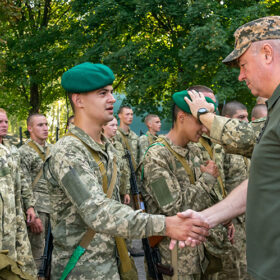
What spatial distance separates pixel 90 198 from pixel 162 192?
1.06 m

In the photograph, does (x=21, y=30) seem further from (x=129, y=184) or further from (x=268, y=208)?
(x=268, y=208)

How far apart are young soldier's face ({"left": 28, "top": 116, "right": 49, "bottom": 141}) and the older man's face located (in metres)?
5.42

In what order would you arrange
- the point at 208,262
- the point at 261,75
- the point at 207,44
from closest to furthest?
the point at 261,75 < the point at 208,262 < the point at 207,44

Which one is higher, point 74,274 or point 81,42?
point 81,42

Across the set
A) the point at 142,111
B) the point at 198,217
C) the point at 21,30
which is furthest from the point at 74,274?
the point at 21,30

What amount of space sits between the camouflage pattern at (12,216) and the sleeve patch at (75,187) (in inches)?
64.9

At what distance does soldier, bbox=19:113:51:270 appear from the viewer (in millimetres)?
6632

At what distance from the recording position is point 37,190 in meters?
7.00

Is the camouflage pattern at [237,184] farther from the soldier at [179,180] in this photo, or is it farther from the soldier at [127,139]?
the soldier at [127,139]

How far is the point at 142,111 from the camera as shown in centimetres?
1595

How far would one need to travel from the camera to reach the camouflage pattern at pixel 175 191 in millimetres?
3510

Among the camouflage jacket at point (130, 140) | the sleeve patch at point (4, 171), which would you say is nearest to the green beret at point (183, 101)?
the sleeve patch at point (4, 171)

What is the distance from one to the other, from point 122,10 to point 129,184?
922 cm

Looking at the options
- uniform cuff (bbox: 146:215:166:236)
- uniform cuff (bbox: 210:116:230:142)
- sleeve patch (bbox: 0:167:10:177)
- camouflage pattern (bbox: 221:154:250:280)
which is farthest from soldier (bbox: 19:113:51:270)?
uniform cuff (bbox: 146:215:166:236)
